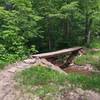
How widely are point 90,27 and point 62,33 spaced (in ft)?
6.07

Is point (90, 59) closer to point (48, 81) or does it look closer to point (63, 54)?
point (63, 54)

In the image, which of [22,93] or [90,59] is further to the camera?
[90,59]

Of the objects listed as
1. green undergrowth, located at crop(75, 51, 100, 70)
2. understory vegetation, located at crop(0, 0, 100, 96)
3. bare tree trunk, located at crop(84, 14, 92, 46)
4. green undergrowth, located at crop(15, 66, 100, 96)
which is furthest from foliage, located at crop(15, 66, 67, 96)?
bare tree trunk, located at crop(84, 14, 92, 46)

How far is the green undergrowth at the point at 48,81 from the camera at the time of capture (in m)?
7.74

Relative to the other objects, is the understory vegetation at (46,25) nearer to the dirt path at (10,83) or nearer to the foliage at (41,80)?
the dirt path at (10,83)

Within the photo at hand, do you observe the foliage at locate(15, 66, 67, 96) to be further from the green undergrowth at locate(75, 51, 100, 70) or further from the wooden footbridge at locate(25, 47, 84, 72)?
the green undergrowth at locate(75, 51, 100, 70)

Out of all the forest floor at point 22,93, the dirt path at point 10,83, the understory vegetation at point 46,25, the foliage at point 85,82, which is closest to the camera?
the forest floor at point 22,93

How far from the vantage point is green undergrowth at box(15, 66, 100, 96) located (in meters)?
7.74

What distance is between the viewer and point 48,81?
8.20 m

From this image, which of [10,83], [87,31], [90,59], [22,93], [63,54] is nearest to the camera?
[22,93]

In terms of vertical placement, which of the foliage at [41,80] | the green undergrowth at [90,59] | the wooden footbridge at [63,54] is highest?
the foliage at [41,80]

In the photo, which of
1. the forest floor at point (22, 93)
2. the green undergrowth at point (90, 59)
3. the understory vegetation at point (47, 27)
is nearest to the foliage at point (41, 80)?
the forest floor at point (22, 93)

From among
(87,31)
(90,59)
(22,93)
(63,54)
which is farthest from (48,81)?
(87,31)

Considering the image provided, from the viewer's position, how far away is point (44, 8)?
1466 cm
